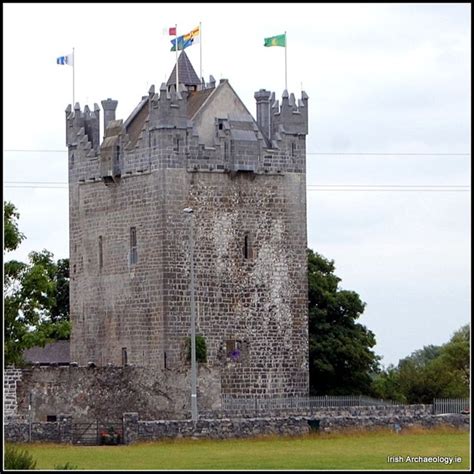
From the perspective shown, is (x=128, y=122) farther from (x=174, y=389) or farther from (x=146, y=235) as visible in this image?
(x=174, y=389)

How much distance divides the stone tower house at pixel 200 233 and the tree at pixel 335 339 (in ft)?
19.3

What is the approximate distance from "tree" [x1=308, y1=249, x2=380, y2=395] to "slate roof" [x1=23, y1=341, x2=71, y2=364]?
33.1ft

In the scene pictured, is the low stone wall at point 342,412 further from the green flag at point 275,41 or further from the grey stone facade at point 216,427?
the green flag at point 275,41

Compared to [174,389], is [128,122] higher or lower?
higher

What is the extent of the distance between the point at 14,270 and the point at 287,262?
15.5m

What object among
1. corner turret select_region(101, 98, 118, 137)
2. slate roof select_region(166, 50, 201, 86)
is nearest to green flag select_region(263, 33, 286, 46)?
slate roof select_region(166, 50, 201, 86)

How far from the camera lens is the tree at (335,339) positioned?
267ft

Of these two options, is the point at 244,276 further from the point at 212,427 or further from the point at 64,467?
the point at 64,467

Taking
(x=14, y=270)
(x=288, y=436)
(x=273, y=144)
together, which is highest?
(x=273, y=144)

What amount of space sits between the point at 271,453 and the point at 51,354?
111 ft

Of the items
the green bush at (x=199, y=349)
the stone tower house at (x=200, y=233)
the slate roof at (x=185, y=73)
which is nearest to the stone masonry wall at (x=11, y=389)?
the stone tower house at (x=200, y=233)

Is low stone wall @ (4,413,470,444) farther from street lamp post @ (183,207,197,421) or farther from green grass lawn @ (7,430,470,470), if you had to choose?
street lamp post @ (183,207,197,421)

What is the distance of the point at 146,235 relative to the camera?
73.3 metres

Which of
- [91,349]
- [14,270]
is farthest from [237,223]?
[14,270]
